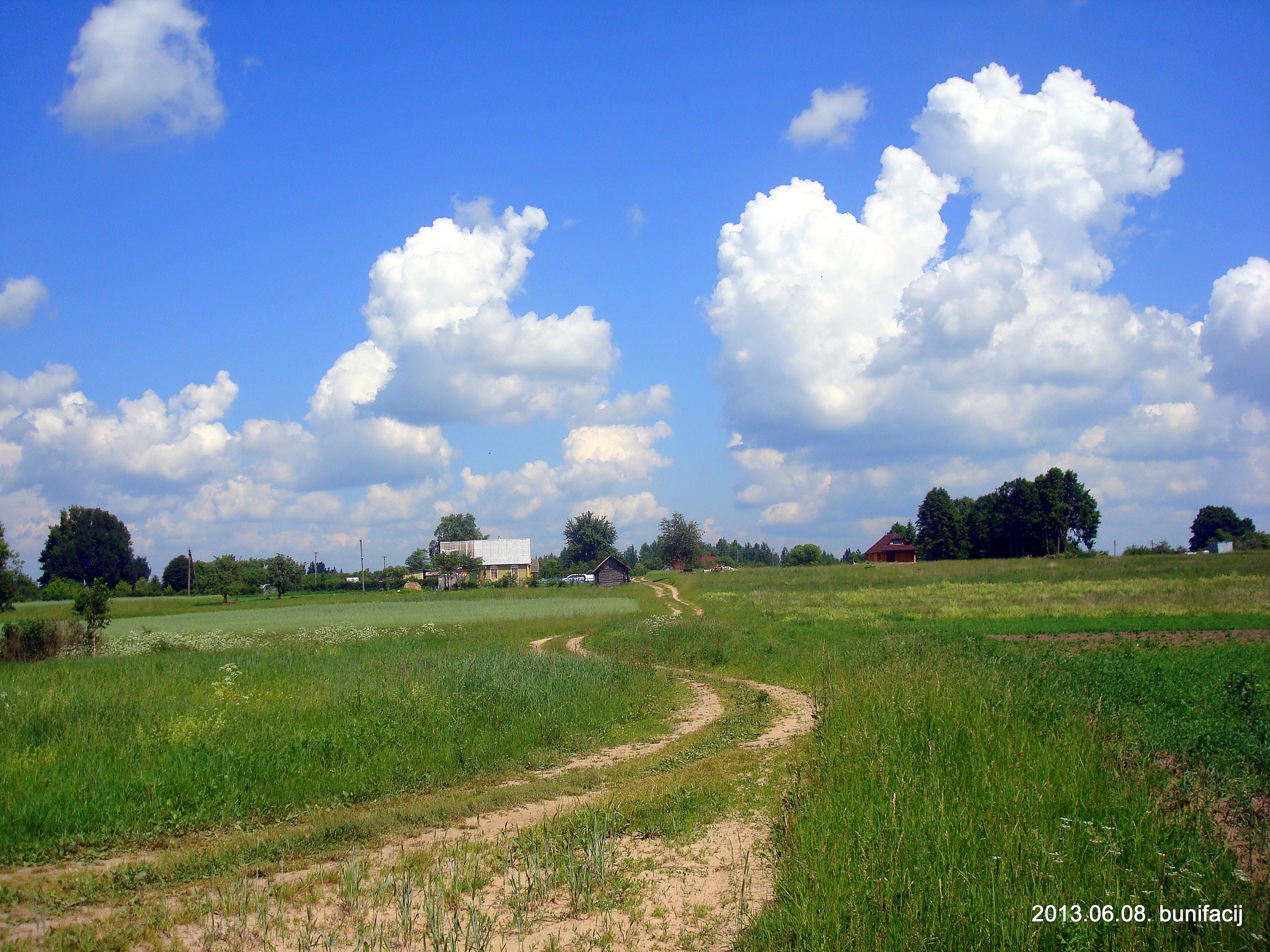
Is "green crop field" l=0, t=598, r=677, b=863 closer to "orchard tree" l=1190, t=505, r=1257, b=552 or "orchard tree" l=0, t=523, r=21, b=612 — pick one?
"orchard tree" l=0, t=523, r=21, b=612

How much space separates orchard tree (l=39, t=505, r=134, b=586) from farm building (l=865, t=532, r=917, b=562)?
11580cm

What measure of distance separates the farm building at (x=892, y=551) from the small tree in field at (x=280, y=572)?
82124mm

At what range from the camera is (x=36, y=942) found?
226 inches

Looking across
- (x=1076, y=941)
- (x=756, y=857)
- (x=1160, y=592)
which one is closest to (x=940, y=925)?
(x=1076, y=941)

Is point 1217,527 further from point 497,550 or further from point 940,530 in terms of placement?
point 497,550

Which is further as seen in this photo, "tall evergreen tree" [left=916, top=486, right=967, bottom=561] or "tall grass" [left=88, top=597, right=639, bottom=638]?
"tall evergreen tree" [left=916, top=486, right=967, bottom=561]

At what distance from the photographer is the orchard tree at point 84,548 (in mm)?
104875

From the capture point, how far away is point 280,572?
88750 millimetres

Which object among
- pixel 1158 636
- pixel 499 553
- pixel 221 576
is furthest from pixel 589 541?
pixel 1158 636

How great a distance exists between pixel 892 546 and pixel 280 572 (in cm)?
8980

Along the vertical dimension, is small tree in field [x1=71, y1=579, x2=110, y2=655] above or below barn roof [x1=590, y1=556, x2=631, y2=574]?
above

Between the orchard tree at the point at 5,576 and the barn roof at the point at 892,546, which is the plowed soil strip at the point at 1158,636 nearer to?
the orchard tree at the point at 5,576

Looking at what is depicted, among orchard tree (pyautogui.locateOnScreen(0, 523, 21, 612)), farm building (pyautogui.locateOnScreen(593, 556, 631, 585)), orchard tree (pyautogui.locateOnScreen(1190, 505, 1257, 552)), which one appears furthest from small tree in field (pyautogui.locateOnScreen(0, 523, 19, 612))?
orchard tree (pyautogui.locateOnScreen(1190, 505, 1257, 552))

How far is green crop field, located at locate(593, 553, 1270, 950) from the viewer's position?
16.2 ft
